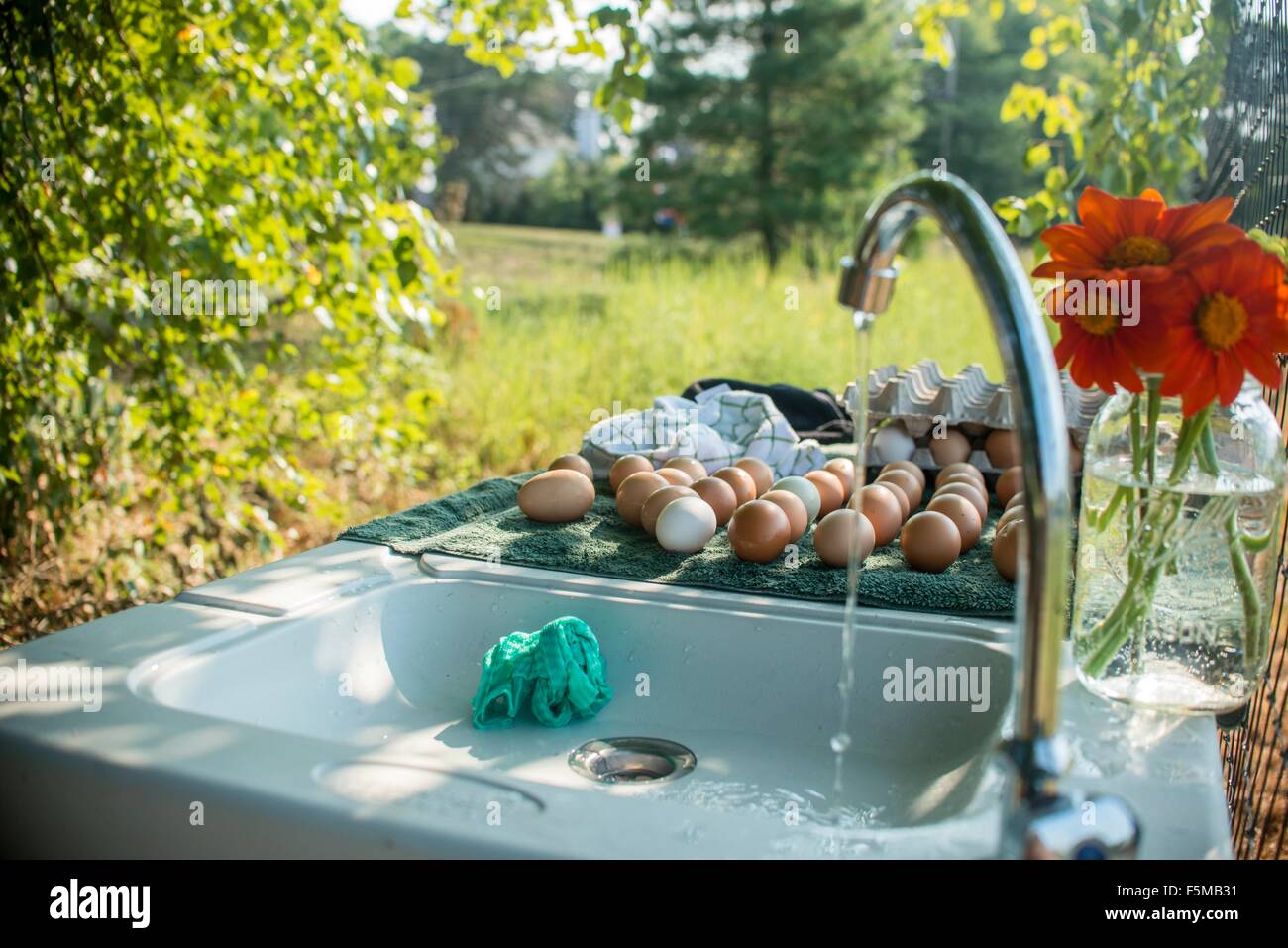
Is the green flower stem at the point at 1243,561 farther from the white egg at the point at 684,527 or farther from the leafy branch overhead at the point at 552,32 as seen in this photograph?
the leafy branch overhead at the point at 552,32

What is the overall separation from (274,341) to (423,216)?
49 centimetres

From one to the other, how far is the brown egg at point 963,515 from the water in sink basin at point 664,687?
30 cm

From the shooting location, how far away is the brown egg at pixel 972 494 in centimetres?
162

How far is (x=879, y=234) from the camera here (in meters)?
0.78

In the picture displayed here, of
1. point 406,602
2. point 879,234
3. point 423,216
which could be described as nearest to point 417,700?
point 406,602

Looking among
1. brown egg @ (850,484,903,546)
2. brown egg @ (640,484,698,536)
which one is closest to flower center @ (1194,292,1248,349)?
brown egg @ (850,484,903,546)

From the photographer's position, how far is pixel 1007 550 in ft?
4.55

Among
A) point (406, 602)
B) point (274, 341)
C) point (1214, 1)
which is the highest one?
point (1214, 1)

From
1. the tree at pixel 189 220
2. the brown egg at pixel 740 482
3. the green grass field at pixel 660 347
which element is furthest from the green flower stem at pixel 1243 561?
the green grass field at pixel 660 347

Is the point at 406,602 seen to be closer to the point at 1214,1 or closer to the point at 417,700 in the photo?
the point at 417,700

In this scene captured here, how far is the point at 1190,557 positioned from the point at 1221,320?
0.78ft
